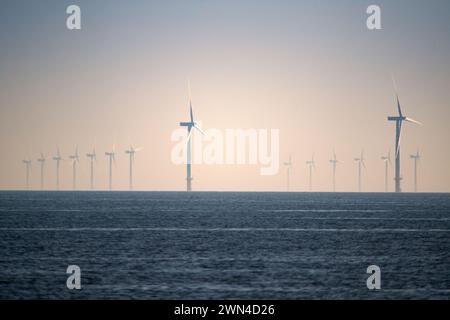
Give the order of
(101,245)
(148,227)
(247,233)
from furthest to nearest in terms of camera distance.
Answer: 1. (148,227)
2. (247,233)
3. (101,245)

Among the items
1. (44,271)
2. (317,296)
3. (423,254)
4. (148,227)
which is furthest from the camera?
(148,227)

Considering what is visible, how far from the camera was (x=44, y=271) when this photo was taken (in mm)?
62969

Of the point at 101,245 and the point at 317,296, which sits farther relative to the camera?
the point at 101,245

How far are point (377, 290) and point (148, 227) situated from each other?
2840 inches

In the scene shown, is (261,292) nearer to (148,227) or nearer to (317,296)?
(317,296)

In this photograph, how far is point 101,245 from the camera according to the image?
87.4 meters

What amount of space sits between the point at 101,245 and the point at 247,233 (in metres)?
26.8
